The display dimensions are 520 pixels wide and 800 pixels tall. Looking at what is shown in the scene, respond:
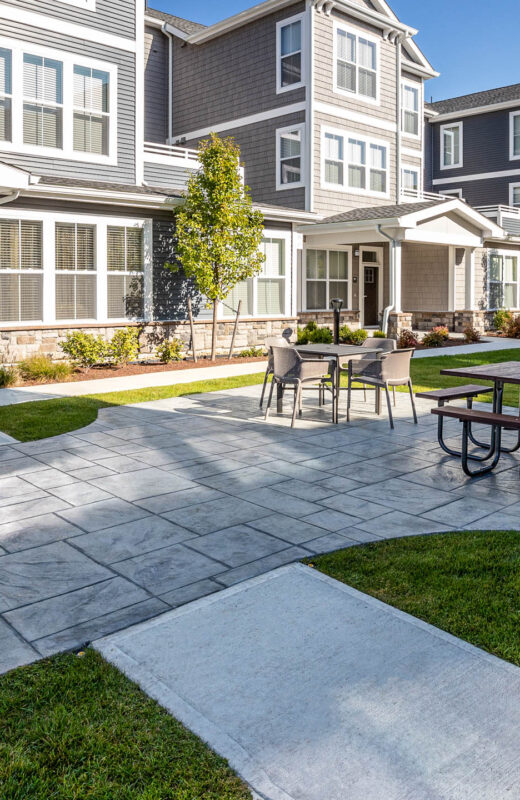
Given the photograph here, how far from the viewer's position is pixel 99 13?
1478cm

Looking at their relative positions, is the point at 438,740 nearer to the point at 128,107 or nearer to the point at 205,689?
the point at 205,689

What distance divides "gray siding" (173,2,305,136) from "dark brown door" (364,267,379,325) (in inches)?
254

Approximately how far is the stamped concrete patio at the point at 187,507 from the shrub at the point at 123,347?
5.19 meters

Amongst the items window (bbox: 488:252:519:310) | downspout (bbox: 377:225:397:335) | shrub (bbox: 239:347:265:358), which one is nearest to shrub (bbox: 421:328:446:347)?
downspout (bbox: 377:225:397:335)

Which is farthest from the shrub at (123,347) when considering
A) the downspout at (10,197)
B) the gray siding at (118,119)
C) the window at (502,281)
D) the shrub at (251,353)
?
the window at (502,281)

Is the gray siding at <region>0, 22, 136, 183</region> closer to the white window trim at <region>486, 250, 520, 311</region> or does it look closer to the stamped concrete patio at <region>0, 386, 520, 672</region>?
the stamped concrete patio at <region>0, 386, 520, 672</region>

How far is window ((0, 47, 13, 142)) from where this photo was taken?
1330cm

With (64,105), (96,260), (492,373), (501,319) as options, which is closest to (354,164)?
(501,319)

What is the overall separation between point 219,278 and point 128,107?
4.16 metres

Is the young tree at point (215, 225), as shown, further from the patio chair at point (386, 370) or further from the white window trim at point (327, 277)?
the patio chair at point (386, 370)

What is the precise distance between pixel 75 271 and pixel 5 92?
350cm

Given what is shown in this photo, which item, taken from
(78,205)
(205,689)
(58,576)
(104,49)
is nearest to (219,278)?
(78,205)

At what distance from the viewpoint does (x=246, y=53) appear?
20.6 metres

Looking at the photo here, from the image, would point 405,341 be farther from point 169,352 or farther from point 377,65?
point 377,65
